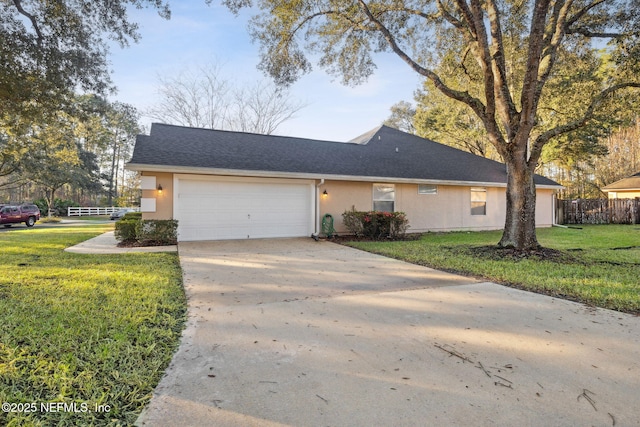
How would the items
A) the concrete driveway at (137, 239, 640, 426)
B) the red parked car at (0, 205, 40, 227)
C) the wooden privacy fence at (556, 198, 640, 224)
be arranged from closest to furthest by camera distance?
the concrete driveway at (137, 239, 640, 426), the red parked car at (0, 205, 40, 227), the wooden privacy fence at (556, 198, 640, 224)

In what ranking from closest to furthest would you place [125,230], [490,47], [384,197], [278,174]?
[490,47]
[125,230]
[278,174]
[384,197]

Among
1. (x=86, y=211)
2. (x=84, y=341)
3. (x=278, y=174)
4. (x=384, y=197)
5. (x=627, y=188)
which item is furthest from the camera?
(x=86, y=211)

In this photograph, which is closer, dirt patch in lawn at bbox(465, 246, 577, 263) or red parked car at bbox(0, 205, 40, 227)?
dirt patch in lawn at bbox(465, 246, 577, 263)

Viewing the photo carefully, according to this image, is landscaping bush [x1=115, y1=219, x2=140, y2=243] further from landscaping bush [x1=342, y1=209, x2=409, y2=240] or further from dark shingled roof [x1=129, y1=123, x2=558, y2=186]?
landscaping bush [x1=342, y1=209, x2=409, y2=240]

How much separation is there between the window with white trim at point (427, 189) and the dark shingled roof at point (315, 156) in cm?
48

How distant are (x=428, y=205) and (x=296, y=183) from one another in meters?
5.83

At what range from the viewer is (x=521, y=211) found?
26.3ft

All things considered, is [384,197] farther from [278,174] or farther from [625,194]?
[625,194]

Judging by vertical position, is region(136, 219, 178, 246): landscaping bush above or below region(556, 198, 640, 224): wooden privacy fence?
below

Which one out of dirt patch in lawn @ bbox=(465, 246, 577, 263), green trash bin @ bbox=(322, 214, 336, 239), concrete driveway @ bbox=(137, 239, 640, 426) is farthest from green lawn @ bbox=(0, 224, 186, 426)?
dirt patch in lawn @ bbox=(465, 246, 577, 263)

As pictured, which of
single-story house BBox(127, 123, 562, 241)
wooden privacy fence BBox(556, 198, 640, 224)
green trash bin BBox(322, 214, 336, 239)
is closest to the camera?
single-story house BBox(127, 123, 562, 241)

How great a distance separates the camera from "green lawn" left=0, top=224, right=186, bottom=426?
6.53 ft

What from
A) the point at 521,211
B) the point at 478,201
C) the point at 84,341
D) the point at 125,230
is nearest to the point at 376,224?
the point at 521,211

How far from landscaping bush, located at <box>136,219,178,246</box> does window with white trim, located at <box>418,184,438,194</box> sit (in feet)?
30.6
